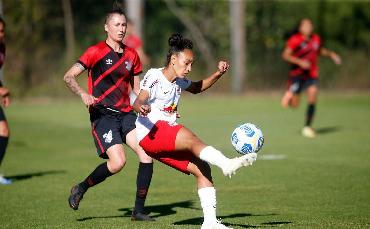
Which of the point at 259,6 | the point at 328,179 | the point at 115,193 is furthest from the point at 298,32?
the point at 259,6

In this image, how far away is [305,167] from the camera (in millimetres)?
12477

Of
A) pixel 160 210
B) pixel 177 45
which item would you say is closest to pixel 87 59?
pixel 177 45

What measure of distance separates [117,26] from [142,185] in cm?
166

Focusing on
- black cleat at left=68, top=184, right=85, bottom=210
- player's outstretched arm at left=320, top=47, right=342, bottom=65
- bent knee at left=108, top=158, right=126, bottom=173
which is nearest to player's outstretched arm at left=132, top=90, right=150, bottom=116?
bent knee at left=108, top=158, right=126, bottom=173

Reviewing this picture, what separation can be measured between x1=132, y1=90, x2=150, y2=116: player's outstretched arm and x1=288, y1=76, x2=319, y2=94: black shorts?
1030 centimetres

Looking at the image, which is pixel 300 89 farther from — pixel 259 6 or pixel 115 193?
pixel 259 6

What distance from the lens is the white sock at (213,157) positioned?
697cm

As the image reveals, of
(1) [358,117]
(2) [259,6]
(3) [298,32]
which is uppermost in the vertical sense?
(2) [259,6]

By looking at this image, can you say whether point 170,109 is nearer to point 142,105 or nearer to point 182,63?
point 182,63

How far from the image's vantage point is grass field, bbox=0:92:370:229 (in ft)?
28.0

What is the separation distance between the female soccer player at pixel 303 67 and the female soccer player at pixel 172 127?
9628mm

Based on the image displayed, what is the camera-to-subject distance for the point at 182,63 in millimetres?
7582

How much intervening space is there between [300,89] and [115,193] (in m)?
7.82

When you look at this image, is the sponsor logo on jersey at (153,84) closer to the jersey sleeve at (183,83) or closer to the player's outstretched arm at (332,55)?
the jersey sleeve at (183,83)
